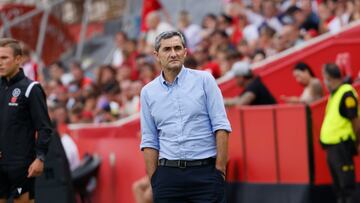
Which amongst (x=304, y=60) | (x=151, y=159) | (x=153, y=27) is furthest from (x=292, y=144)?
(x=153, y=27)

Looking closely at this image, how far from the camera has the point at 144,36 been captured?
20969mm

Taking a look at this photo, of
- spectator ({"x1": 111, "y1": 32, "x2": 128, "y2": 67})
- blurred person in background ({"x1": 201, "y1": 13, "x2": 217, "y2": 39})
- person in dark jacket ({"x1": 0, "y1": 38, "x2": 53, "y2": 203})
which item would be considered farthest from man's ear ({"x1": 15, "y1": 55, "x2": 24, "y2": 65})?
spectator ({"x1": 111, "y1": 32, "x2": 128, "y2": 67})

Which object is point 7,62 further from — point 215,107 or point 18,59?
point 215,107

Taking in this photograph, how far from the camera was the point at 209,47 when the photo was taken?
18.4 metres

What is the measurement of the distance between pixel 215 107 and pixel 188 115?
23 centimetres

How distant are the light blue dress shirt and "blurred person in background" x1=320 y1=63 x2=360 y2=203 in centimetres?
395

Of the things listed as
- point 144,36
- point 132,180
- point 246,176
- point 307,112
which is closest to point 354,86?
point 307,112

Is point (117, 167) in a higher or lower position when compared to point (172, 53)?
lower

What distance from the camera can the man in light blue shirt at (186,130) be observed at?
8227 millimetres

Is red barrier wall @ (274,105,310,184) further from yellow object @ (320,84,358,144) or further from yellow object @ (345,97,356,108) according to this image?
yellow object @ (345,97,356,108)

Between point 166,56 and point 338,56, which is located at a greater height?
point 338,56

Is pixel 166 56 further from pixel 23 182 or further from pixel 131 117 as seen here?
pixel 131 117

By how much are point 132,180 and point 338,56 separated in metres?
3.67

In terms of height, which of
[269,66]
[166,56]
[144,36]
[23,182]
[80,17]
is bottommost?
[23,182]
